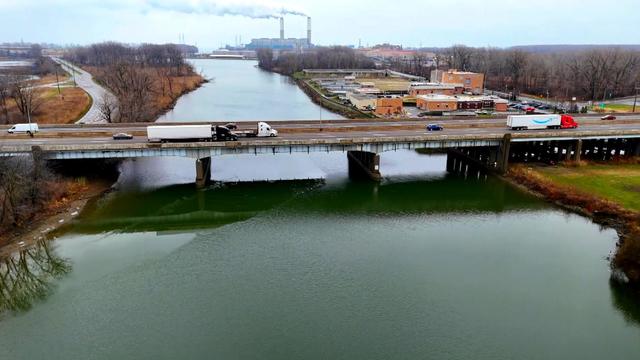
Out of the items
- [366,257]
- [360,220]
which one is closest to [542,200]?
[360,220]

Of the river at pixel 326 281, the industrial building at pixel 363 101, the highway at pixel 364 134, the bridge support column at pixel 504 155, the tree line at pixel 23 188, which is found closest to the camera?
the river at pixel 326 281

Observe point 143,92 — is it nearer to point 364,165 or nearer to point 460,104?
point 364,165

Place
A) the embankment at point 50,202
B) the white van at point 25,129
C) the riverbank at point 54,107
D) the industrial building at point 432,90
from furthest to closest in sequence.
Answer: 1. the industrial building at point 432,90
2. the riverbank at point 54,107
3. the white van at point 25,129
4. the embankment at point 50,202

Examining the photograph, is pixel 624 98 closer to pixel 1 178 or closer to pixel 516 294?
pixel 516 294

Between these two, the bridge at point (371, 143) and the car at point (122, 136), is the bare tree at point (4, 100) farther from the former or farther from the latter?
the car at point (122, 136)

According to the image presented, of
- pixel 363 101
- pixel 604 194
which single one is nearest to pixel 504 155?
pixel 604 194

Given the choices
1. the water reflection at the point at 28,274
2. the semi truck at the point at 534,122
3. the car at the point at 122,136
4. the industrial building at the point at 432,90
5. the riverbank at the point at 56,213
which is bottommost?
the water reflection at the point at 28,274

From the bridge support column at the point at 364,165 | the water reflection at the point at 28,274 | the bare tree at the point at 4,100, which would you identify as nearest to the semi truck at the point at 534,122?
the bridge support column at the point at 364,165
